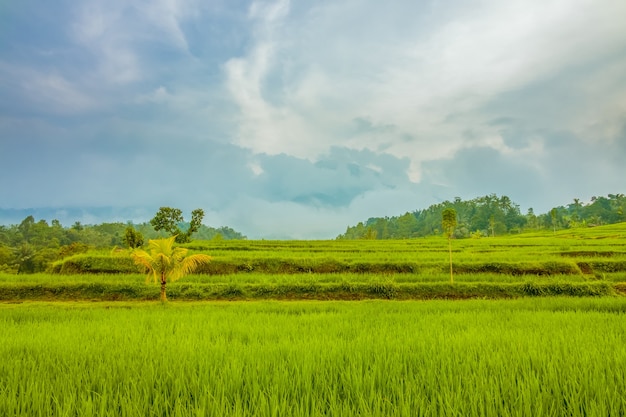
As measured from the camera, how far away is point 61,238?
6341cm

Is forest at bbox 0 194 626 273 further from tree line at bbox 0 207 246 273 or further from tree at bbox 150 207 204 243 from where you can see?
tree at bbox 150 207 204 243

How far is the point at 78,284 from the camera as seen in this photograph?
12.0m

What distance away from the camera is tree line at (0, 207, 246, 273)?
25.9 meters

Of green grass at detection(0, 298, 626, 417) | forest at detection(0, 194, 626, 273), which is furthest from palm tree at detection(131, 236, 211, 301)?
forest at detection(0, 194, 626, 273)

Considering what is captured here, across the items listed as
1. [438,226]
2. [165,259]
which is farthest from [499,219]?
[165,259]

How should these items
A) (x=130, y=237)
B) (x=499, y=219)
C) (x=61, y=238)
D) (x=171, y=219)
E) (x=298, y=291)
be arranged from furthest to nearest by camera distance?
1. (x=499, y=219)
2. (x=61, y=238)
3. (x=171, y=219)
4. (x=130, y=237)
5. (x=298, y=291)

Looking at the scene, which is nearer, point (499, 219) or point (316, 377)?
point (316, 377)

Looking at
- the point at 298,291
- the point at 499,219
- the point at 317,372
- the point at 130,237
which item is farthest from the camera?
the point at 499,219

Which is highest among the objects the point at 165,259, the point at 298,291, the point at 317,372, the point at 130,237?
the point at 130,237

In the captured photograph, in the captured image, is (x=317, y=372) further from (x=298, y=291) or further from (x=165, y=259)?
(x=298, y=291)

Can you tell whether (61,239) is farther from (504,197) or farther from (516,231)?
(504,197)

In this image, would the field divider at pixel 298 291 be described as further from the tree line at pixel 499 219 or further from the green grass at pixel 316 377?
the tree line at pixel 499 219

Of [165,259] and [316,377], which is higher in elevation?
[165,259]

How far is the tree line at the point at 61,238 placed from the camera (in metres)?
25.9
